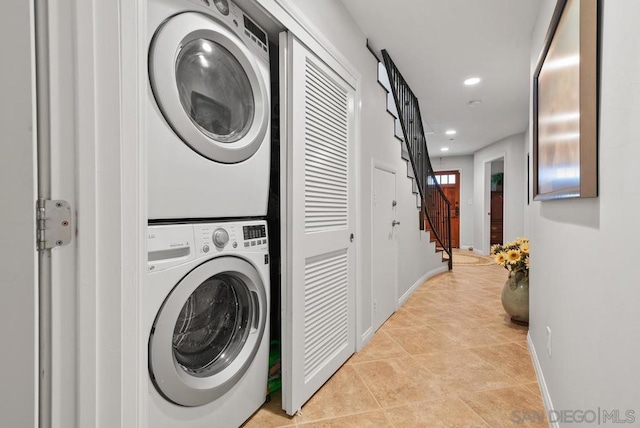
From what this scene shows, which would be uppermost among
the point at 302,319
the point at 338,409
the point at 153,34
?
the point at 153,34

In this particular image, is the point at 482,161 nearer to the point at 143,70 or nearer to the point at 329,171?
the point at 329,171

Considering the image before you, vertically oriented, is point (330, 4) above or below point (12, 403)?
above

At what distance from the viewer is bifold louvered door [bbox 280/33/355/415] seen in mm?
1501

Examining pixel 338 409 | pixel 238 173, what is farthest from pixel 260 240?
pixel 338 409

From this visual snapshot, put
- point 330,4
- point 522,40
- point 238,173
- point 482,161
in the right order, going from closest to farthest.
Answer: point 238,173, point 330,4, point 522,40, point 482,161

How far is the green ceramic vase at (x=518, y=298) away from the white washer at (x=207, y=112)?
2346 mm

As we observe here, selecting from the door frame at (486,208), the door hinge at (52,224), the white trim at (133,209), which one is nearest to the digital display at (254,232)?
the white trim at (133,209)

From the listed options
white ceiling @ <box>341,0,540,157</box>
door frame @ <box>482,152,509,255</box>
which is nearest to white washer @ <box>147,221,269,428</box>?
white ceiling @ <box>341,0,540,157</box>

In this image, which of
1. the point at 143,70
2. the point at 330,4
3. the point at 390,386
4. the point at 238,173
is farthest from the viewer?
the point at 330,4

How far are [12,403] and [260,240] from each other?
907mm

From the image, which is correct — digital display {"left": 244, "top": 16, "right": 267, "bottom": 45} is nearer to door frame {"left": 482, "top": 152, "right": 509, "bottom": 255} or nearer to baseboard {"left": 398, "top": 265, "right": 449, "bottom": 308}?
baseboard {"left": 398, "top": 265, "right": 449, "bottom": 308}

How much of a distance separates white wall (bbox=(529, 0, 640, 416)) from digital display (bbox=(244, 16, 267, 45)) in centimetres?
126

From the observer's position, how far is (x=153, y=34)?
0.98 meters

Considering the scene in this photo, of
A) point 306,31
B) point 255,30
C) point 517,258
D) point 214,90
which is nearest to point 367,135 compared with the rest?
point 306,31
